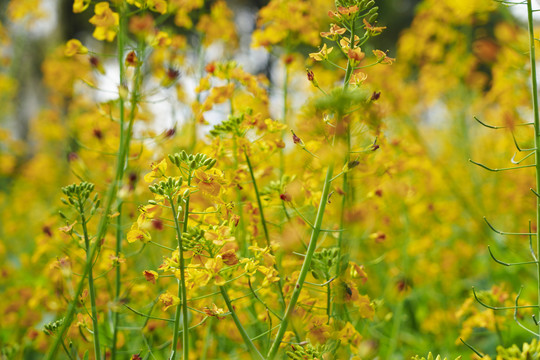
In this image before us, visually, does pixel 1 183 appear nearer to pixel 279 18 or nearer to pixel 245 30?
A: pixel 245 30

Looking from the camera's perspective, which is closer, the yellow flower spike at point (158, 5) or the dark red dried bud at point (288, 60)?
the yellow flower spike at point (158, 5)

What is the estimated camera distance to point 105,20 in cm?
160

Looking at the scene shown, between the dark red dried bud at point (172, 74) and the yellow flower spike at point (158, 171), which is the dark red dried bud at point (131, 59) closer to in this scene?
the dark red dried bud at point (172, 74)

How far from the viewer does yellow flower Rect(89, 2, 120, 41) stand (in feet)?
5.12

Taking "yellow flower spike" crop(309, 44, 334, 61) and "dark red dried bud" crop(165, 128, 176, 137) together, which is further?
"dark red dried bud" crop(165, 128, 176, 137)

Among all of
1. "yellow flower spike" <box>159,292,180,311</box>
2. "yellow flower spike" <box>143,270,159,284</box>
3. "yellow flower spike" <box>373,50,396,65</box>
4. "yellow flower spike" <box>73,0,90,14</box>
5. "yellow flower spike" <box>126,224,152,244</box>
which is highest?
"yellow flower spike" <box>73,0,90,14</box>

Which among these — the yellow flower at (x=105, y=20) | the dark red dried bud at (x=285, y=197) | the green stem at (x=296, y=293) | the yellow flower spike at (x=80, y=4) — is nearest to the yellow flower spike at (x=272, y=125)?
the dark red dried bud at (x=285, y=197)

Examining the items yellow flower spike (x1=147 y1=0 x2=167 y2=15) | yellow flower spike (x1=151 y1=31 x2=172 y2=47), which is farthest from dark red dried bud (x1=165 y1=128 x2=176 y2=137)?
yellow flower spike (x1=147 y1=0 x2=167 y2=15)

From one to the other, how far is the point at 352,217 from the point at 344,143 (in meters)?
0.30

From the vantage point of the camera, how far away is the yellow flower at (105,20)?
156 cm

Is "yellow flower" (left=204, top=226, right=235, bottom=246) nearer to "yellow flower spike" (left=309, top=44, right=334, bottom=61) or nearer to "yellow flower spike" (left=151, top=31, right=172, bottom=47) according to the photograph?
"yellow flower spike" (left=309, top=44, right=334, bottom=61)

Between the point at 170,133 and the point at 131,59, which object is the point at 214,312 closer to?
the point at 170,133

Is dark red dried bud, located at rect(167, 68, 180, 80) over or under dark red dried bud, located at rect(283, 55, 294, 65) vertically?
A: under

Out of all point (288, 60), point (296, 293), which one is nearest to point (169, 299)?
point (296, 293)
